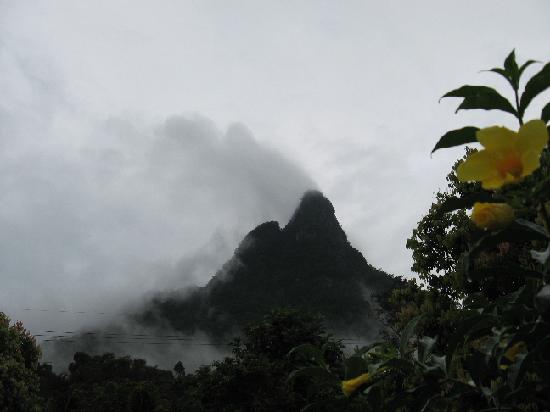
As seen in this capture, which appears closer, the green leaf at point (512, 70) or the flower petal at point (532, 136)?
the flower petal at point (532, 136)

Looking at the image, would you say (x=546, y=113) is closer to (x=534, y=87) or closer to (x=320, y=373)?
(x=534, y=87)

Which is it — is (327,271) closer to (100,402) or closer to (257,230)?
(257,230)

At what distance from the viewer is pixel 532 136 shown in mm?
718

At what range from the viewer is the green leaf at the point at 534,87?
0.81 m

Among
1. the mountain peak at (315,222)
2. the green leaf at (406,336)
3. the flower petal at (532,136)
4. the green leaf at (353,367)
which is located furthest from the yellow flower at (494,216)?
the mountain peak at (315,222)

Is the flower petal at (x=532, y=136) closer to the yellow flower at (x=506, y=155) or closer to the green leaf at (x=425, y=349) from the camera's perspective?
the yellow flower at (x=506, y=155)

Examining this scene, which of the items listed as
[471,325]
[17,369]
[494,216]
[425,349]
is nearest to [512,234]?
[494,216]

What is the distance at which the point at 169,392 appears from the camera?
79.7 feet

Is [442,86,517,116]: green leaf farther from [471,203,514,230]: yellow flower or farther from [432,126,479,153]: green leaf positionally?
[471,203,514,230]: yellow flower

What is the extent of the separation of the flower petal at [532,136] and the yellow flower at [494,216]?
104mm

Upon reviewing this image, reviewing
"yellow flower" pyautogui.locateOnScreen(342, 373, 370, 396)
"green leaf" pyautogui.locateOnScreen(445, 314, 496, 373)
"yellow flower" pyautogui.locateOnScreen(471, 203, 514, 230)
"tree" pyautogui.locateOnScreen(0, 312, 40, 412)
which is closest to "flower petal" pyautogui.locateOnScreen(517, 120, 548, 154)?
"yellow flower" pyautogui.locateOnScreen(471, 203, 514, 230)

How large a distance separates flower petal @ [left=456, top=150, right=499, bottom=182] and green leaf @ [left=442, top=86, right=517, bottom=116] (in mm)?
119

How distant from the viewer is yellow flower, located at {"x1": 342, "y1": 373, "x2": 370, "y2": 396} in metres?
1.08

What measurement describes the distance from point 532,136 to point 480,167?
0.09m
